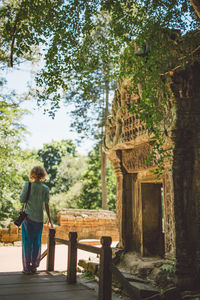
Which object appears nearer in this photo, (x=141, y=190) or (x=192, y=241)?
(x=192, y=241)

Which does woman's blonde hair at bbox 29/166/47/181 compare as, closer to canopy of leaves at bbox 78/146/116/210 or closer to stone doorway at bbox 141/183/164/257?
stone doorway at bbox 141/183/164/257

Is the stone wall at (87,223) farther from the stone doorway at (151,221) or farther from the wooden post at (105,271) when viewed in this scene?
the wooden post at (105,271)

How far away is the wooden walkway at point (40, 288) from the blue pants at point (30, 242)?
238 mm

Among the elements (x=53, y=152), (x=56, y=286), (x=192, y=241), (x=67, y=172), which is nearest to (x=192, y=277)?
(x=192, y=241)

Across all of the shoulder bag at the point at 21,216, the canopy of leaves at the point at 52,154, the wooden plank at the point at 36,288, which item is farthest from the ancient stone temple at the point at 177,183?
the canopy of leaves at the point at 52,154

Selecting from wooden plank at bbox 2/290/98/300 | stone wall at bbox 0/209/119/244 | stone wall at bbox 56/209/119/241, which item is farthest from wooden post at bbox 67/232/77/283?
stone wall at bbox 56/209/119/241

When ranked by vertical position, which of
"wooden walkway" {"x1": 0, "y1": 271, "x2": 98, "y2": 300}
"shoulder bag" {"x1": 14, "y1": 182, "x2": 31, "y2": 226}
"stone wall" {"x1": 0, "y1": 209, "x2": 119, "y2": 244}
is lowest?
"stone wall" {"x1": 0, "y1": 209, "x2": 119, "y2": 244}

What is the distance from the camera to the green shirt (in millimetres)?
4406

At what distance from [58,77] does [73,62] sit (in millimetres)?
459

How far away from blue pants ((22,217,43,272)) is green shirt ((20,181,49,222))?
0.10 meters

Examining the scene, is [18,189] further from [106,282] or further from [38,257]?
[106,282]

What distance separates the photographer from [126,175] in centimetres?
642

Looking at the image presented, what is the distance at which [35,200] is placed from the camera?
446 centimetres

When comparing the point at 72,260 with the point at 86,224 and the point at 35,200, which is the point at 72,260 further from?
the point at 86,224
